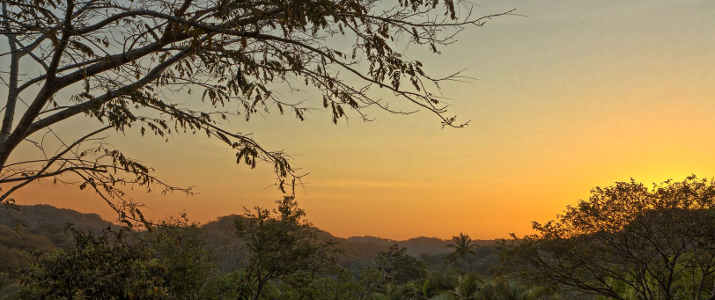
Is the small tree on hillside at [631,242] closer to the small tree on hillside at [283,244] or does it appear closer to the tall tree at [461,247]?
the small tree on hillside at [283,244]

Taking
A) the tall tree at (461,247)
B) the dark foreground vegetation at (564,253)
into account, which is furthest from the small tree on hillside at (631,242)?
the tall tree at (461,247)

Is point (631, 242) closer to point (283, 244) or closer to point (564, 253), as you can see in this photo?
point (564, 253)

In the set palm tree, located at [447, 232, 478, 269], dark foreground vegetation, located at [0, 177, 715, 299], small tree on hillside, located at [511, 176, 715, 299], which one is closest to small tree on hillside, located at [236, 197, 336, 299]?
dark foreground vegetation, located at [0, 177, 715, 299]

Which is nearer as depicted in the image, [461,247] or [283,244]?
[283,244]

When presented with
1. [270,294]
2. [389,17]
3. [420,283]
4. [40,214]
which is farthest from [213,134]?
[40,214]

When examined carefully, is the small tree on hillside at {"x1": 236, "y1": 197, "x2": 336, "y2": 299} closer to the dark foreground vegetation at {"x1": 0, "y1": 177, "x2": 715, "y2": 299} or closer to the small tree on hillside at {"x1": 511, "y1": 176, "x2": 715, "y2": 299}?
the dark foreground vegetation at {"x1": 0, "y1": 177, "x2": 715, "y2": 299}

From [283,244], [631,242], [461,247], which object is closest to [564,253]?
[631,242]

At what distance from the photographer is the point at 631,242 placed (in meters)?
16.6

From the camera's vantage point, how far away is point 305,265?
19.2 metres

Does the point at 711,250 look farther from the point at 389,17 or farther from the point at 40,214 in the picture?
the point at 40,214

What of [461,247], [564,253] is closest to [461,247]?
[461,247]

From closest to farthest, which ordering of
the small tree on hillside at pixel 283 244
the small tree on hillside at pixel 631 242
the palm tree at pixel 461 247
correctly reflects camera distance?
1. the small tree on hillside at pixel 631 242
2. the small tree on hillside at pixel 283 244
3. the palm tree at pixel 461 247

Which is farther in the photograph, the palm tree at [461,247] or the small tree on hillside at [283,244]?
the palm tree at [461,247]

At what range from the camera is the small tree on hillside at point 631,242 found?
15547 mm
